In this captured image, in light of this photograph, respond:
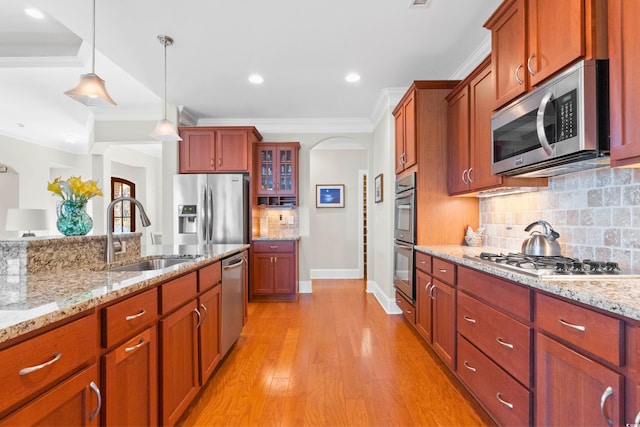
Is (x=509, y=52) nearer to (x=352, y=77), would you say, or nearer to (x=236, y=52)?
(x=352, y=77)

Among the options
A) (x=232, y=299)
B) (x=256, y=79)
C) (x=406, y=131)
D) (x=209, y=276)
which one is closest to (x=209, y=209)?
(x=256, y=79)

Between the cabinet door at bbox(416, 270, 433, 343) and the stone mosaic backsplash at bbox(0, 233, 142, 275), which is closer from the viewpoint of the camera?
the stone mosaic backsplash at bbox(0, 233, 142, 275)

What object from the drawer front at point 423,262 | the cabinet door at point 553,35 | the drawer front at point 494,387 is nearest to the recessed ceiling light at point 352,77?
the cabinet door at point 553,35

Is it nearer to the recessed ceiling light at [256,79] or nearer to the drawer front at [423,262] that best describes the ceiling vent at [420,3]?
the recessed ceiling light at [256,79]

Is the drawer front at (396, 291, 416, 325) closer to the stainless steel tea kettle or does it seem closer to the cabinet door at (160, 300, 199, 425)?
the stainless steel tea kettle

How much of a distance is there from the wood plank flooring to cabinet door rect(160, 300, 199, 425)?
9.0 inches

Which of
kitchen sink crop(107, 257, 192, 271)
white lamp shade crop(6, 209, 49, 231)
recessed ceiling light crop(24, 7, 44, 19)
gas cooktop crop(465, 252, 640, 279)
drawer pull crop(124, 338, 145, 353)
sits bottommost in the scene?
drawer pull crop(124, 338, 145, 353)

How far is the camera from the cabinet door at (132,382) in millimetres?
1087

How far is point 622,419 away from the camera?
0.92m

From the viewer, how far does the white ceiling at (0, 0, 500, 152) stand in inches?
91.2

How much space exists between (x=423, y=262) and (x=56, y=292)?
2.37m

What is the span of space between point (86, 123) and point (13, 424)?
580cm

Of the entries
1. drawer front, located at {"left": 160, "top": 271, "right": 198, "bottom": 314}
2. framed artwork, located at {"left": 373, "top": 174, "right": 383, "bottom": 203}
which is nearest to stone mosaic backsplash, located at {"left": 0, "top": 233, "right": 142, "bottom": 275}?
Answer: drawer front, located at {"left": 160, "top": 271, "right": 198, "bottom": 314}

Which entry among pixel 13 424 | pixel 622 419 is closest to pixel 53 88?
pixel 13 424
